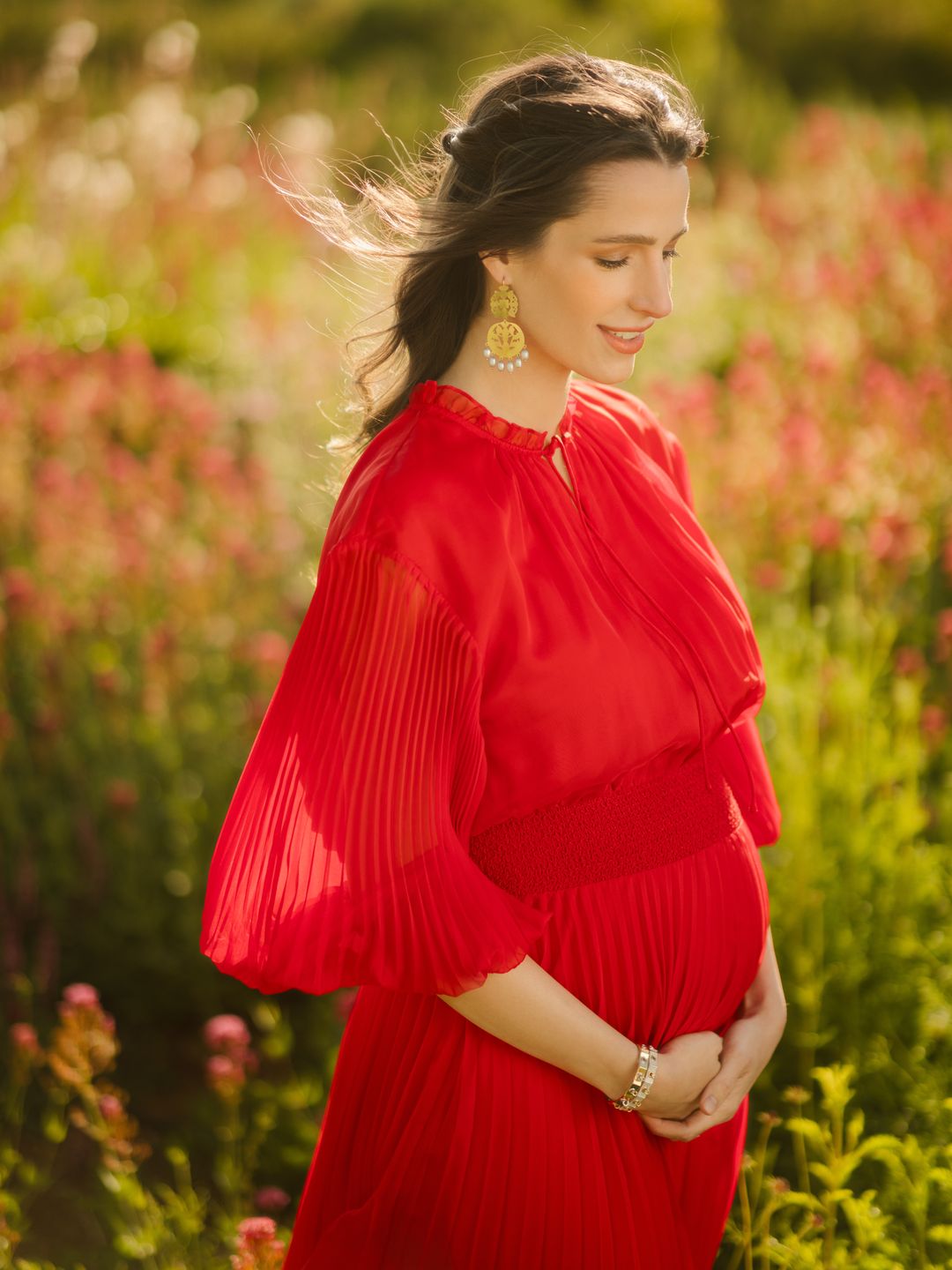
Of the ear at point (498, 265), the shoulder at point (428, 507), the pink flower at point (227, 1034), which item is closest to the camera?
the shoulder at point (428, 507)

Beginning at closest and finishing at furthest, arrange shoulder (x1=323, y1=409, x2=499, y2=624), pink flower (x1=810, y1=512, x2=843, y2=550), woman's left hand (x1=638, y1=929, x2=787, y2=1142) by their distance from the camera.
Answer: shoulder (x1=323, y1=409, x2=499, y2=624), woman's left hand (x1=638, y1=929, x2=787, y2=1142), pink flower (x1=810, y1=512, x2=843, y2=550)

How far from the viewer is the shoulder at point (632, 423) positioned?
1.87 meters

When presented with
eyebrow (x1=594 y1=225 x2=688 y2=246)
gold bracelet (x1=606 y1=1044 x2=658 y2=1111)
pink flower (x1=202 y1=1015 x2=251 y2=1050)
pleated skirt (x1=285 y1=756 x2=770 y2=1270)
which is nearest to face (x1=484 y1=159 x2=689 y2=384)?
eyebrow (x1=594 y1=225 x2=688 y2=246)

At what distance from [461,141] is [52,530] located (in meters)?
2.62

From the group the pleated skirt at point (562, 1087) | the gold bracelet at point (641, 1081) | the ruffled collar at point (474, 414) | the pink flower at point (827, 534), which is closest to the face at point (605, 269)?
the ruffled collar at point (474, 414)

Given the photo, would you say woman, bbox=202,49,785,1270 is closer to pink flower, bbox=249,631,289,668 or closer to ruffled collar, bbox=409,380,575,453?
ruffled collar, bbox=409,380,575,453

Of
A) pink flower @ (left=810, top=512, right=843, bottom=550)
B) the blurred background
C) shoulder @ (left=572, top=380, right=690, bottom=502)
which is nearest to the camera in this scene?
shoulder @ (left=572, top=380, right=690, bottom=502)

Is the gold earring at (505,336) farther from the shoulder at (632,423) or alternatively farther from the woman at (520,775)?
the shoulder at (632,423)

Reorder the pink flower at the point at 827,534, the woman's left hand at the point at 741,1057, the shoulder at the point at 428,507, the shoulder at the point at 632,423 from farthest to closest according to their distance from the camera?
the pink flower at the point at 827,534
the shoulder at the point at 632,423
the woman's left hand at the point at 741,1057
the shoulder at the point at 428,507

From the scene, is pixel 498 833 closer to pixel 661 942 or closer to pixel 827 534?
pixel 661 942

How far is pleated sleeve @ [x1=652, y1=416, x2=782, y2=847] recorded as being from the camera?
1.90 metres

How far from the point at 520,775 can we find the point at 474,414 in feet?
1.47

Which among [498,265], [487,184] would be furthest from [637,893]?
[487,184]

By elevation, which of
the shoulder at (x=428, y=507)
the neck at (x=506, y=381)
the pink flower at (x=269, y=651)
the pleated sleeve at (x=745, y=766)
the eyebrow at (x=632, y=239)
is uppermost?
the eyebrow at (x=632, y=239)
